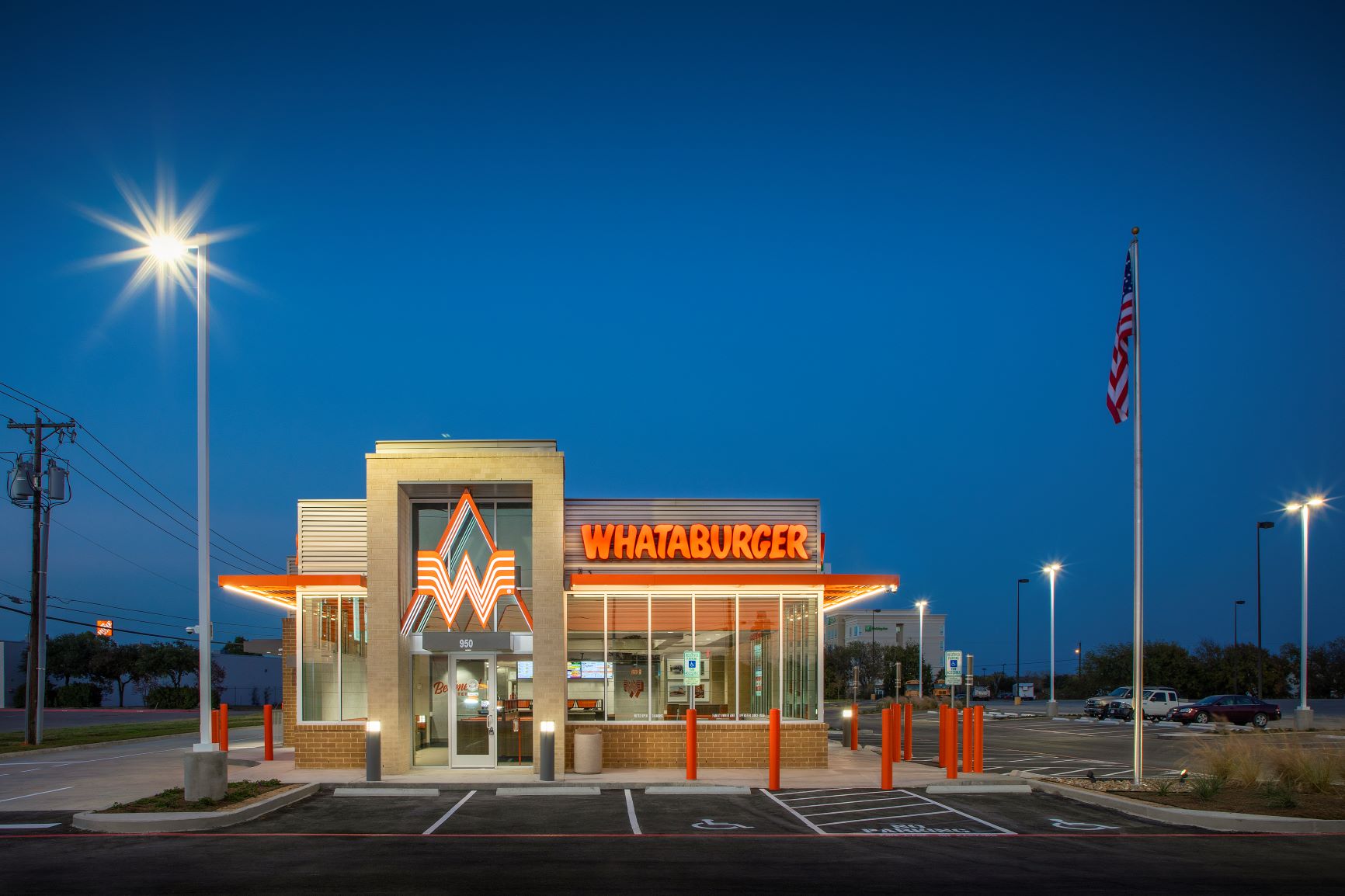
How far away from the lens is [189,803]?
621 inches

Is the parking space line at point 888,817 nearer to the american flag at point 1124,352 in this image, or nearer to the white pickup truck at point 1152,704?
the american flag at point 1124,352

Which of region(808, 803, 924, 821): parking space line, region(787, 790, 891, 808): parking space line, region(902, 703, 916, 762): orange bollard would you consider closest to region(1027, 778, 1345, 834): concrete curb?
region(808, 803, 924, 821): parking space line

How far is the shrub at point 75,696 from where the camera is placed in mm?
83688

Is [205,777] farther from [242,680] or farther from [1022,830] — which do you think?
[242,680]

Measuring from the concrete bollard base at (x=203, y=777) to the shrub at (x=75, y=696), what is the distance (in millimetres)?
80249

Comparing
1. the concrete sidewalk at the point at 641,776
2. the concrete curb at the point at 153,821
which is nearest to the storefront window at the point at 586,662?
the concrete sidewalk at the point at 641,776

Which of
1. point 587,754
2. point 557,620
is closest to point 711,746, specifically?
point 587,754

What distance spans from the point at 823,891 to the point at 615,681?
1241cm

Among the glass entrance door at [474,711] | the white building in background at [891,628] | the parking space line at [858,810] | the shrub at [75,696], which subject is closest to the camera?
the parking space line at [858,810]

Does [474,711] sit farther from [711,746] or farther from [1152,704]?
[1152,704]

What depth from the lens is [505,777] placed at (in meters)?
20.3

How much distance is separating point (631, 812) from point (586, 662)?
676 cm

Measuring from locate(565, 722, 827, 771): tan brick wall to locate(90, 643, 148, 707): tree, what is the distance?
78.6 metres

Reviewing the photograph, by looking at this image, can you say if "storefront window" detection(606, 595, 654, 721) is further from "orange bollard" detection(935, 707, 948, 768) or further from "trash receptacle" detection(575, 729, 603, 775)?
"orange bollard" detection(935, 707, 948, 768)
